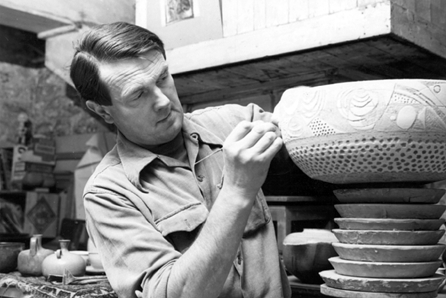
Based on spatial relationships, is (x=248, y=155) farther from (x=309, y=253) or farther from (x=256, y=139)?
(x=309, y=253)

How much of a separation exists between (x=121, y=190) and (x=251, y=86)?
180 cm

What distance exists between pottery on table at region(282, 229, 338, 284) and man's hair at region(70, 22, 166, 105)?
951 mm

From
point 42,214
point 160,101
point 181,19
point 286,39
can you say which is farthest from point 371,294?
point 42,214

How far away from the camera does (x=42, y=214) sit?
→ 241 inches

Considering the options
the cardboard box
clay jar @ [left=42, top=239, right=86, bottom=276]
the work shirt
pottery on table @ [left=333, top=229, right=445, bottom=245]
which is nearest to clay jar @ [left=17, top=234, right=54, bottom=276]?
clay jar @ [left=42, top=239, right=86, bottom=276]

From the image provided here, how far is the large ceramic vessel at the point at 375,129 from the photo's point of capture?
1.42m

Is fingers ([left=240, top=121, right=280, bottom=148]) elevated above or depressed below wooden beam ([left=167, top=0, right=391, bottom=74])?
below

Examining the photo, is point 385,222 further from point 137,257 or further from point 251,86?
point 251,86

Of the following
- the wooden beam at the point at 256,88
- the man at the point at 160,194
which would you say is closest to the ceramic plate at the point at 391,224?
the man at the point at 160,194

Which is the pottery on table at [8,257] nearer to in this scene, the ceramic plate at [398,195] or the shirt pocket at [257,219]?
the shirt pocket at [257,219]

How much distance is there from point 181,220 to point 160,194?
0.13 meters

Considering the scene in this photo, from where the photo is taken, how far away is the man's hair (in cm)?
171

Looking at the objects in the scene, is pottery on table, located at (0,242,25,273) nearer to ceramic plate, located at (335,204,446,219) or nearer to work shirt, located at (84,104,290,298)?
work shirt, located at (84,104,290,298)

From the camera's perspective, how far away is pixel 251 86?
3.34m
